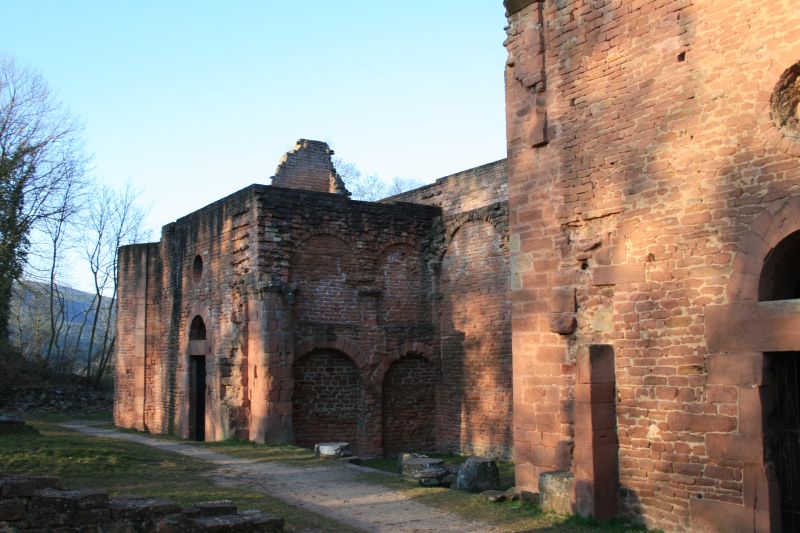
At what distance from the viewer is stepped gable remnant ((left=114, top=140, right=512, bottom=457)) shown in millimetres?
15695

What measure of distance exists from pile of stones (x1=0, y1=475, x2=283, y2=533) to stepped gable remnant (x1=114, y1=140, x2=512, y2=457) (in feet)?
26.2

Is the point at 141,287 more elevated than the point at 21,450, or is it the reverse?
the point at 141,287

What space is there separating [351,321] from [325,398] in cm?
186

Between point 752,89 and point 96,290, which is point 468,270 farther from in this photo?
point 96,290

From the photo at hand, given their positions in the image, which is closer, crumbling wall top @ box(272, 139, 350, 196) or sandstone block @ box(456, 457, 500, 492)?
sandstone block @ box(456, 457, 500, 492)

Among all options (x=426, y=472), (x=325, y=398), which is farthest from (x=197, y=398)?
(x=426, y=472)

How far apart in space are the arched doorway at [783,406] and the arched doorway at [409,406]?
10775 millimetres

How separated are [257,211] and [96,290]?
25.8 m

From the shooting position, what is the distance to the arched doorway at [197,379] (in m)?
18.5

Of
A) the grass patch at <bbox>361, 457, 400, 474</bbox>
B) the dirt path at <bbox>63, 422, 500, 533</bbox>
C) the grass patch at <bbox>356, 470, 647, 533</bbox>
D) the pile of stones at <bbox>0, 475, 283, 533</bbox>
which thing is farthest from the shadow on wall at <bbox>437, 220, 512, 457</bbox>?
the pile of stones at <bbox>0, 475, 283, 533</bbox>

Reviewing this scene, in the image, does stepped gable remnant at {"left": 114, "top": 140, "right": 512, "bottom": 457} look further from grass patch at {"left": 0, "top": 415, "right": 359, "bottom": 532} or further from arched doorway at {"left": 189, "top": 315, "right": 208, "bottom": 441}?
grass patch at {"left": 0, "top": 415, "right": 359, "bottom": 532}

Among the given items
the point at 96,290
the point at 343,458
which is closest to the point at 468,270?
the point at 343,458

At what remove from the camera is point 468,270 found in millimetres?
17016

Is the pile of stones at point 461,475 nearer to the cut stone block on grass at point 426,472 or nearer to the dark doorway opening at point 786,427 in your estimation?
the cut stone block on grass at point 426,472
